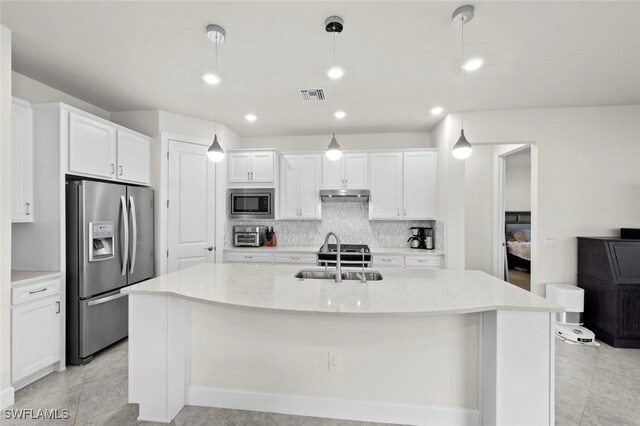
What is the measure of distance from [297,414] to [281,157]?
A: 11.3ft

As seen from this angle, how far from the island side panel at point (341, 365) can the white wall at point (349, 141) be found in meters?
3.30

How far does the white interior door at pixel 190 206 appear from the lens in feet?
12.6

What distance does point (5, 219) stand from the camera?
2.17 meters

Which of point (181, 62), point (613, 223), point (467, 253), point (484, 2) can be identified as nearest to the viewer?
point (484, 2)

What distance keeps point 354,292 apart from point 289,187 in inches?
114

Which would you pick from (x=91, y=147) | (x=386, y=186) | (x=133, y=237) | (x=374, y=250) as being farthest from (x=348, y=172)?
(x=91, y=147)

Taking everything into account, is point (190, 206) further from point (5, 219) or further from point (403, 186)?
point (403, 186)

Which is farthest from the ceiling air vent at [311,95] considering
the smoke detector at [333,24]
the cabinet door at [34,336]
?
the cabinet door at [34,336]

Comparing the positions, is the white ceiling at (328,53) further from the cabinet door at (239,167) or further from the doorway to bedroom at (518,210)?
the doorway to bedroom at (518,210)

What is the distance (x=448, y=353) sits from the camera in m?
1.94

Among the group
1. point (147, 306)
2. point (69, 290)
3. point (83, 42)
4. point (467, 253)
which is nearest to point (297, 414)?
point (147, 306)

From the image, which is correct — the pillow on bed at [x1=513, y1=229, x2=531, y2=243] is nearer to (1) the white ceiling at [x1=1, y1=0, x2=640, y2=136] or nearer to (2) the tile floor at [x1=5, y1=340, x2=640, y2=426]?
(1) the white ceiling at [x1=1, y1=0, x2=640, y2=136]

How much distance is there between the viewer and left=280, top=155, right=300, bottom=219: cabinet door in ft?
15.0

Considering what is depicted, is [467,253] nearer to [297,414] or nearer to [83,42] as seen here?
[297,414]
